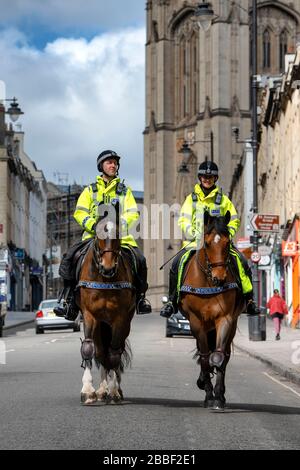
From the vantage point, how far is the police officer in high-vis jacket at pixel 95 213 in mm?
13734

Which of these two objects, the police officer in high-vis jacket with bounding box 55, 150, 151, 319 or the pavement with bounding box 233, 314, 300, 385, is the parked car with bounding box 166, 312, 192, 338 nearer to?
the pavement with bounding box 233, 314, 300, 385

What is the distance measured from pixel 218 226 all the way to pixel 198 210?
677 millimetres

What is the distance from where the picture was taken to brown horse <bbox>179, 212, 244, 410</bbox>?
514 inches

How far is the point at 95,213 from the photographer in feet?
45.0

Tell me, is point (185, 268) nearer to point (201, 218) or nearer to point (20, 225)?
point (201, 218)

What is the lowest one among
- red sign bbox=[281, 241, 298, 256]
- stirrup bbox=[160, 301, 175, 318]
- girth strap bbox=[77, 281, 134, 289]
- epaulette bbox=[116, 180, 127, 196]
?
stirrup bbox=[160, 301, 175, 318]

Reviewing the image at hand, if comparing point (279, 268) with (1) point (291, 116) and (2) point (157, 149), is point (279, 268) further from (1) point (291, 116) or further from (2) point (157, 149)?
(2) point (157, 149)

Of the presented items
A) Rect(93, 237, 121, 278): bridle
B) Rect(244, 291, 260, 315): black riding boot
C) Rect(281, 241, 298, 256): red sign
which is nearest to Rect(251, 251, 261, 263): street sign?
Rect(281, 241, 298, 256): red sign

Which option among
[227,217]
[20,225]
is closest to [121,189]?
[227,217]

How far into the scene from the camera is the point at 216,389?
13039 mm

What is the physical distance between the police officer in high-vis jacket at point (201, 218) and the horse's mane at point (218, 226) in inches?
12.6

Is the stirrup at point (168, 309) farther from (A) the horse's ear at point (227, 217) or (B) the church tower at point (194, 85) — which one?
(B) the church tower at point (194, 85)

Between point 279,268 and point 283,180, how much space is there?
767 cm

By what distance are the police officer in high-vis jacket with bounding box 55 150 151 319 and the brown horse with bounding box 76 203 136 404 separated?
0.22 metres
